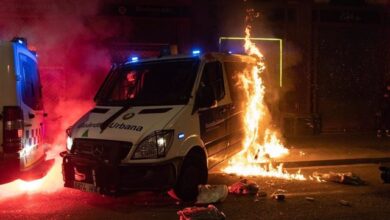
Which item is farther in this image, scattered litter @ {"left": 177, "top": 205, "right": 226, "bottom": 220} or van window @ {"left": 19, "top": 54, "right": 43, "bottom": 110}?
van window @ {"left": 19, "top": 54, "right": 43, "bottom": 110}

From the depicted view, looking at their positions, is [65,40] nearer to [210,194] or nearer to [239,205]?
[210,194]

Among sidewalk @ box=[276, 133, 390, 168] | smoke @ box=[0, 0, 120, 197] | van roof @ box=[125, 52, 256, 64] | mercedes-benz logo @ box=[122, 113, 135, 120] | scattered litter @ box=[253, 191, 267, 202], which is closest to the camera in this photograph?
mercedes-benz logo @ box=[122, 113, 135, 120]

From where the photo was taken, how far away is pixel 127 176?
5969 mm

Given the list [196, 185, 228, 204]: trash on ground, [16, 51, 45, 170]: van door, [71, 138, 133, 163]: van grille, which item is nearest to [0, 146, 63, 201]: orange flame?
[16, 51, 45, 170]: van door

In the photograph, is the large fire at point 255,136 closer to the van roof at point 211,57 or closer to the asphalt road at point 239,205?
the van roof at point 211,57

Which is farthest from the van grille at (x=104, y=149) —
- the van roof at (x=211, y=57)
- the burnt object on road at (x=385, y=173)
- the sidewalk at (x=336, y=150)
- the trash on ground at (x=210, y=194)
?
the sidewalk at (x=336, y=150)

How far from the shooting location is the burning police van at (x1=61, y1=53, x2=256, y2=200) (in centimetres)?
598

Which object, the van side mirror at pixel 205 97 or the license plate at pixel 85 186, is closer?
the license plate at pixel 85 186

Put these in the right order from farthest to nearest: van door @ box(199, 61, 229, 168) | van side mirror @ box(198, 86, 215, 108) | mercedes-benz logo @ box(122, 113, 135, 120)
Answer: van door @ box(199, 61, 229, 168) → van side mirror @ box(198, 86, 215, 108) → mercedes-benz logo @ box(122, 113, 135, 120)

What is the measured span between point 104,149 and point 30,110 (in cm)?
137

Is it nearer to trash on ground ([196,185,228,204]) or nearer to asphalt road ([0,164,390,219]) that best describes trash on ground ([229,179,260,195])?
asphalt road ([0,164,390,219])

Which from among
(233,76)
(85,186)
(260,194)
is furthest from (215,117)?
(85,186)

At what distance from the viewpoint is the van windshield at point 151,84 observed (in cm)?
671

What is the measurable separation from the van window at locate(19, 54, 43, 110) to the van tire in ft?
7.41
